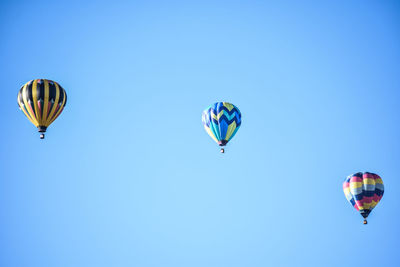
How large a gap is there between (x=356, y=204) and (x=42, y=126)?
18862 millimetres

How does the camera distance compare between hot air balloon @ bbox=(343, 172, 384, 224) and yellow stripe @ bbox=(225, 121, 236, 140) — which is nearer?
yellow stripe @ bbox=(225, 121, 236, 140)

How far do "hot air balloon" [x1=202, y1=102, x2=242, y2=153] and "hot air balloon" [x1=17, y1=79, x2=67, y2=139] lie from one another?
876 centimetres

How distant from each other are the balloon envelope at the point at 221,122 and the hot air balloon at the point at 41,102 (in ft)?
28.7

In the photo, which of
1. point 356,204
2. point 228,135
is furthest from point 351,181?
point 228,135

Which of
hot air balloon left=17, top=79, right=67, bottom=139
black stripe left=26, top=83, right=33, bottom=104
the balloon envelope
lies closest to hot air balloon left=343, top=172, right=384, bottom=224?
the balloon envelope

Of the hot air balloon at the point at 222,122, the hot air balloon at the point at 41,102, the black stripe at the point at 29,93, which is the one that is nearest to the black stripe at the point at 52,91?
the hot air balloon at the point at 41,102

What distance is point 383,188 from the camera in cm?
5584

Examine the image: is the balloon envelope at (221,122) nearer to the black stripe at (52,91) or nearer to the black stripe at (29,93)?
the black stripe at (52,91)

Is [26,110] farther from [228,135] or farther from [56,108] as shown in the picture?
[228,135]

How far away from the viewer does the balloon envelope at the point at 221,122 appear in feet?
176

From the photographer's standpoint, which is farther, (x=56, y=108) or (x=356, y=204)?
(x=356, y=204)

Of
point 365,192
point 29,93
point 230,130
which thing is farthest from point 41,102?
point 365,192

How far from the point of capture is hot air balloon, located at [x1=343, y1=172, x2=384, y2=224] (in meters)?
54.9

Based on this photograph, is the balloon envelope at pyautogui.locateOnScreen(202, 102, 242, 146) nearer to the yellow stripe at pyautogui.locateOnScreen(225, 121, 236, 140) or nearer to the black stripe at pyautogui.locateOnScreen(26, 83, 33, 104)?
the yellow stripe at pyautogui.locateOnScreen(225, 121, 236, 140)
